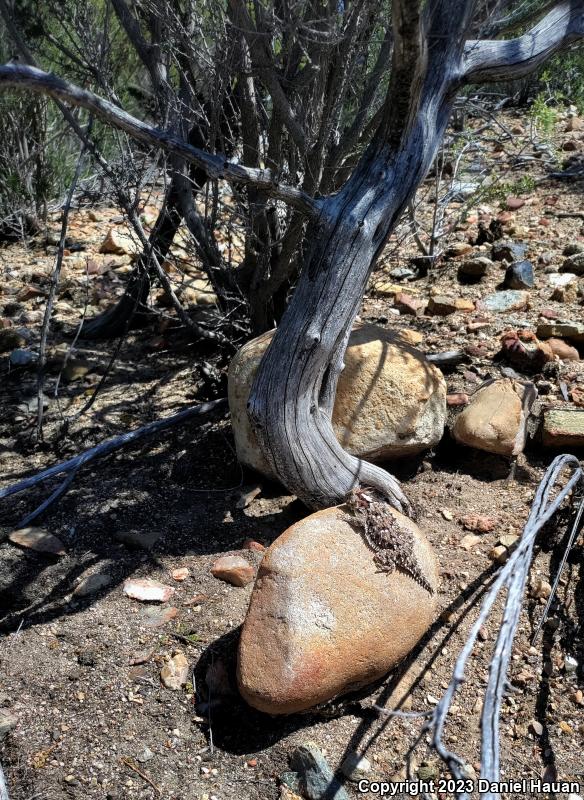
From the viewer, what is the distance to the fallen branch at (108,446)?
3.32 meters

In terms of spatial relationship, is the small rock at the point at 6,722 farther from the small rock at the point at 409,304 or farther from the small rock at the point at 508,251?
the small rock at the point at 508,251

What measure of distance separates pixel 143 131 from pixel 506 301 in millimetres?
2829

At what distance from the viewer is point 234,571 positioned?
3016 mm

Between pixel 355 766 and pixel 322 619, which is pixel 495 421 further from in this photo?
pixel 355 766

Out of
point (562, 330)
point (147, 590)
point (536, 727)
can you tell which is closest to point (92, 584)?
point (147, 590)

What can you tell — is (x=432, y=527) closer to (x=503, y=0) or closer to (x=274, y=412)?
(x=274, y=412)

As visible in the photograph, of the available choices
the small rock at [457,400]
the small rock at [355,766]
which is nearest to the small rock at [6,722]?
the small rock at [355,766]

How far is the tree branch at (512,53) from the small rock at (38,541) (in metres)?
2.30

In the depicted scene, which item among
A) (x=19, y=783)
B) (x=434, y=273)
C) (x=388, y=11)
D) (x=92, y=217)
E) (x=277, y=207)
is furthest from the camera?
(x=92, y=217)

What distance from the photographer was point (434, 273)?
17.7 ft

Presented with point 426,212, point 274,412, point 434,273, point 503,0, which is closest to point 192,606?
point 274,412

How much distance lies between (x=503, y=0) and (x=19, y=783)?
10.6 feet

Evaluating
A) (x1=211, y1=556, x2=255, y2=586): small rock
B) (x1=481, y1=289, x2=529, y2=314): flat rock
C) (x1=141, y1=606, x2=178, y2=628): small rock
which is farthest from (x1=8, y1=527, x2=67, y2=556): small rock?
(x1=481, y1=289, x2=529, y2=314): flat rock

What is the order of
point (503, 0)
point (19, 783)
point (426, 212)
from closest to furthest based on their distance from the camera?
point (19, 783), point (503, 0), point (426, 212)
